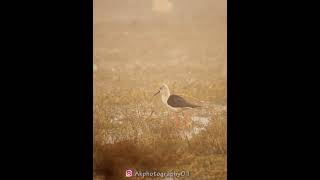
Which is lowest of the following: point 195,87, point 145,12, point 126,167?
point 126,167

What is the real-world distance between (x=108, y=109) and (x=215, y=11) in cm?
110

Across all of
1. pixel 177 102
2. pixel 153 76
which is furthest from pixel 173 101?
pixel 153 76

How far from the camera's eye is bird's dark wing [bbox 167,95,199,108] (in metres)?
2.64

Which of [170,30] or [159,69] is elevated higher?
[170,30]

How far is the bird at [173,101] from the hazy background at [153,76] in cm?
4

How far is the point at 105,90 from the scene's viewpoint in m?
2.66

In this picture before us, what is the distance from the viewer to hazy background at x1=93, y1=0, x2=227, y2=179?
2.62 m

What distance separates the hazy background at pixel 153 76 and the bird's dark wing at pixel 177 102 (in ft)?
0.16

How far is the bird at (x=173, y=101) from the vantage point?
2.64m

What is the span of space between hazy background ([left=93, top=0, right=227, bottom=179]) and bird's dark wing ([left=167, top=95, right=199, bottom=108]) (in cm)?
5

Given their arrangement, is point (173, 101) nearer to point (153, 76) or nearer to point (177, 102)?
point (177, 102)

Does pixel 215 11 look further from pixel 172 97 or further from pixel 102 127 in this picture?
pixel 102 127

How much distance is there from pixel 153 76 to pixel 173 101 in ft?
0.80

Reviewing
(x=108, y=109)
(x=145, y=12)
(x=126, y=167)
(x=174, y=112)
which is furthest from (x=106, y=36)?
(x=126, y=167)
